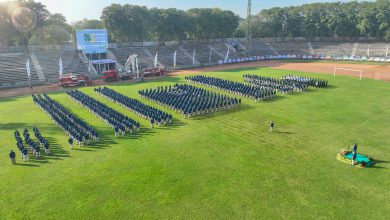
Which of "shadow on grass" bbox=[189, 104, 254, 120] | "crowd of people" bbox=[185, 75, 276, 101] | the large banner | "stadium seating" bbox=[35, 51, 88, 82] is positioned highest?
the large banner

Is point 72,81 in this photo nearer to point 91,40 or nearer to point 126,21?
point 91,40

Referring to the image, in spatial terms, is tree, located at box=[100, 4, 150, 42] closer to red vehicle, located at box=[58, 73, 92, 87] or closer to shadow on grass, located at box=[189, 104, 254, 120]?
red vehicle, located at box=[58, 73, 92, 87]

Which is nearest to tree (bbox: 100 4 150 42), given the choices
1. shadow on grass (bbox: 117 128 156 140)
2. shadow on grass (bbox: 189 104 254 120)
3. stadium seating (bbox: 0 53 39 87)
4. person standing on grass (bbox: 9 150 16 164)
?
stadium seating (bbox: 0 53 39 87)

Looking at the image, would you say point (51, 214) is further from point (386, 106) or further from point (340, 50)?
point (340, 50)

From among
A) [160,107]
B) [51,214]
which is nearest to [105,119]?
[160,107]

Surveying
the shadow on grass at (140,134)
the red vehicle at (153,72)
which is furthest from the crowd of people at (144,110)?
the red vehicle at (153,72)

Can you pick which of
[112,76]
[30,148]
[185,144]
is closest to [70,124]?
[30,148]

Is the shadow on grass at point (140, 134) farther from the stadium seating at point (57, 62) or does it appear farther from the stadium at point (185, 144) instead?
the stadium seating at point (57, 62)
